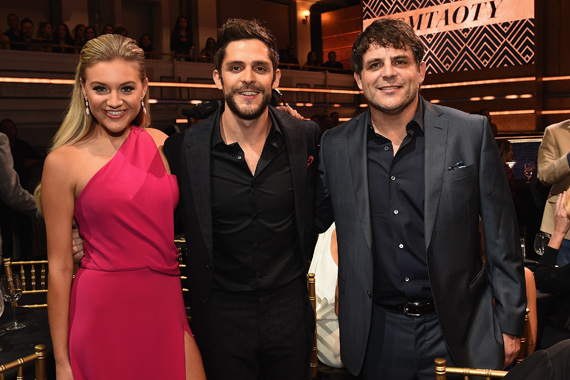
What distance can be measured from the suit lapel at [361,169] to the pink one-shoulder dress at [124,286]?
0.61 m

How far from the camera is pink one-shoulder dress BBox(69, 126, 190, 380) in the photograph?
172cm

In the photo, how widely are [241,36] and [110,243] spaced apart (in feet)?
2.64

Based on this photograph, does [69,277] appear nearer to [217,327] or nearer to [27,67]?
[217,327]

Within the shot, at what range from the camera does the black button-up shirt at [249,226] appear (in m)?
1.84

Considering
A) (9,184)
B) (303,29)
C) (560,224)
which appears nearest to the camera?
(560,224)

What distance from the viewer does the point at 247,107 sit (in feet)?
6.12

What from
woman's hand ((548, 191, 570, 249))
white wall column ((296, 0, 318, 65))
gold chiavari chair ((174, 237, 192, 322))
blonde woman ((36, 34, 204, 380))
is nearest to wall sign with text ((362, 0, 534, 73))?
white wall column ((296, 0, 318, 65))

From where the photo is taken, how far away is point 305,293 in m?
1.97

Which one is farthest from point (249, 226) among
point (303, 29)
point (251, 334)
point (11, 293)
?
point (303, 29)

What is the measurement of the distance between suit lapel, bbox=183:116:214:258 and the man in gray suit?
415 mm

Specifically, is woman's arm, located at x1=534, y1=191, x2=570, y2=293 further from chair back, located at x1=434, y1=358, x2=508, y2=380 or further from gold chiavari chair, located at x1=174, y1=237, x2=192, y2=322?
gold chiavari chair, located at x1=174, y1=237, x2=192, y2=322

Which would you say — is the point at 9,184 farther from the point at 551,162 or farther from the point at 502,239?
the point at 551,162

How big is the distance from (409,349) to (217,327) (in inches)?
24.0

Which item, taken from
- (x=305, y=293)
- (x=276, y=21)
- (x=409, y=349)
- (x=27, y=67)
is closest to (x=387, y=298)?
(x=409, y=349)
